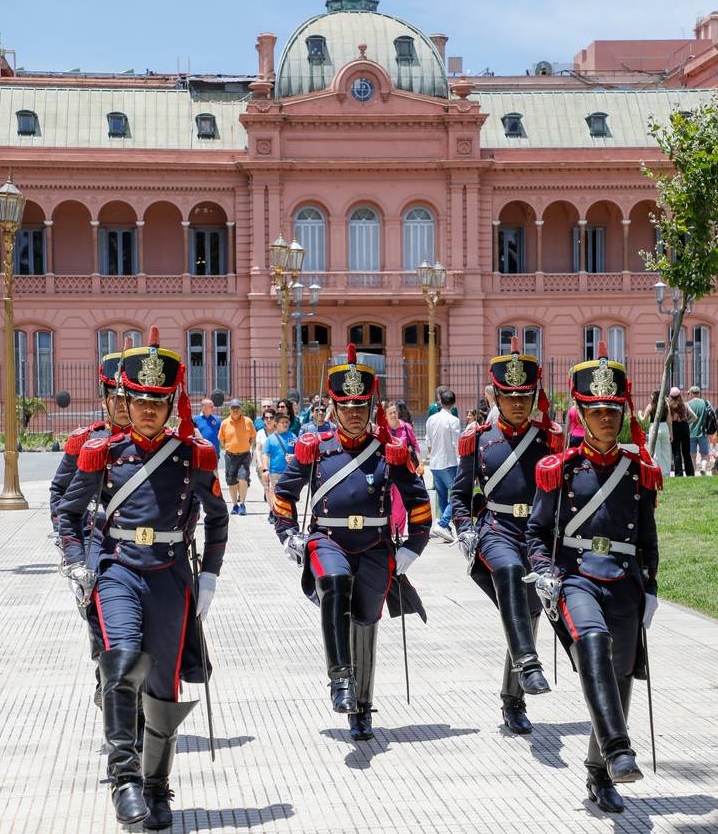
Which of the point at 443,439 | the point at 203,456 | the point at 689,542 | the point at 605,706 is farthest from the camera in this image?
the point at 443,439

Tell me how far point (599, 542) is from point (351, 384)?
1989 mm

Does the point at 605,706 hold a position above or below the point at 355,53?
below

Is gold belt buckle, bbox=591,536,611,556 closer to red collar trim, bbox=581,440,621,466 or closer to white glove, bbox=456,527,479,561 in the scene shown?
red collar trim, bbox=581,440,621,466

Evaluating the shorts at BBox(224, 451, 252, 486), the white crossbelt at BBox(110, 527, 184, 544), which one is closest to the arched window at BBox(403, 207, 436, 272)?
the shorts at BBox(224, 451, 252, 486)

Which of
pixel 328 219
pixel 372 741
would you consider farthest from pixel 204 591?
pixel 328 219

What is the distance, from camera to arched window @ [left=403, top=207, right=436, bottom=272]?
155 ft

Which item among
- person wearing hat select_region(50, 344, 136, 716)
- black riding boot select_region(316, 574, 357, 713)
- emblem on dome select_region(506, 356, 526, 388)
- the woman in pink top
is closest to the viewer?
person wearing hat select_region(50, 344, 136, 716)

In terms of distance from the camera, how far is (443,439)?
17094mm

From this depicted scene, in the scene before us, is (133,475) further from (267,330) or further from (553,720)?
(267,330)

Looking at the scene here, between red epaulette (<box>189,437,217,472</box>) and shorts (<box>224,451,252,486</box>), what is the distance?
13727 mm

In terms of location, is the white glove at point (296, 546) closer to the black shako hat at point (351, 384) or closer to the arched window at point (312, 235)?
the black shako hat at point (351, 384)

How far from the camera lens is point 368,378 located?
25.3ft

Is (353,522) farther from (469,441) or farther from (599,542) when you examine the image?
(599,542)

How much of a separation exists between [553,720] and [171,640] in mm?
2653
